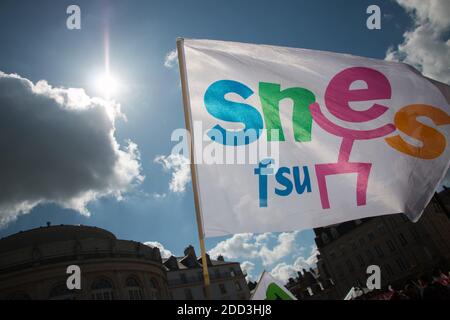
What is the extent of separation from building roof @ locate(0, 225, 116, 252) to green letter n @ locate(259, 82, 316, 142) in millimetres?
33796

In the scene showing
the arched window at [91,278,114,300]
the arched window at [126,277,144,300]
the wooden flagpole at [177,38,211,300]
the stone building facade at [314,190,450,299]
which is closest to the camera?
the wooden flagpole at [177,38,211,300]

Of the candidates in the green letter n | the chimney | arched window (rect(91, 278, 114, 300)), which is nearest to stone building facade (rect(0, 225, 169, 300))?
arched window (rect(91, 278, 114, 300))

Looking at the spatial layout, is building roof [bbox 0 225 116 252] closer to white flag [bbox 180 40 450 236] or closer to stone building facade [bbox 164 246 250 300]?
stone building facade [bbox 164 246 250 300]

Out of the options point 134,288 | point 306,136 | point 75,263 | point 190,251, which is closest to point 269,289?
point 306,136

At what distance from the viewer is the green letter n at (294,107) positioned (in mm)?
5152

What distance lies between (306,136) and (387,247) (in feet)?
168

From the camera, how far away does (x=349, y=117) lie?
17.8ft

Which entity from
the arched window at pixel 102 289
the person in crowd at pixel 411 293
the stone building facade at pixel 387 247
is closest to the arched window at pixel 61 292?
the arched window at pixel 102 289

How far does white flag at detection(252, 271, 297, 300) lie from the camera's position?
387 centimetres

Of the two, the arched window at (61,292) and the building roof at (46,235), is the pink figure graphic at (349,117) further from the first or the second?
the building roof at (46,235)

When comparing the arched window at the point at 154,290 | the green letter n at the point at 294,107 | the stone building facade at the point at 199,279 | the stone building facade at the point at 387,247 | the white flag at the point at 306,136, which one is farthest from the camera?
the stone building facade at the point at 199,279
